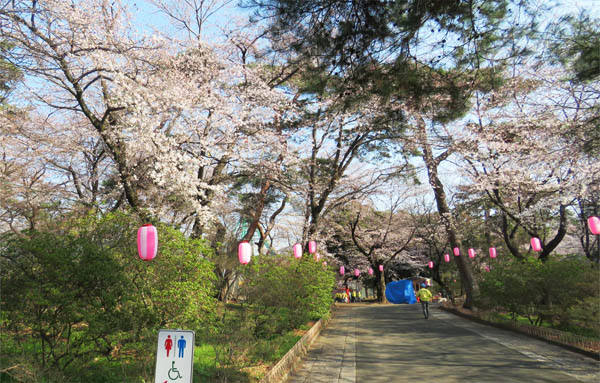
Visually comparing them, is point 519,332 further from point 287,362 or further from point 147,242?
point 147,242

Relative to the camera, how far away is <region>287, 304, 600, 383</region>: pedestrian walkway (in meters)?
6.00

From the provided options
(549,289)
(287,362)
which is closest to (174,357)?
(287,362)

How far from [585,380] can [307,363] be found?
479 centimetres

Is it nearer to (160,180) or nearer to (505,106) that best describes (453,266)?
(505,106)

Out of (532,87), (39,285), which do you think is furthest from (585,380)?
(532,87)

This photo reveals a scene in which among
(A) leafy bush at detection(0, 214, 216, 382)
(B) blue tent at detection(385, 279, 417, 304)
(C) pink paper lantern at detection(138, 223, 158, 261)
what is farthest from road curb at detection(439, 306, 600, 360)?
(B) blue tent at detection(385, 279, 417, 304)

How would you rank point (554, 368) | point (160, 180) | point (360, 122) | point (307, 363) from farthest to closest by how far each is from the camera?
point (360, 122) < point (160, 180) < point (307, 363) < point (554, 368)

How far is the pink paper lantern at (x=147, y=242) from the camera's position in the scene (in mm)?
5660

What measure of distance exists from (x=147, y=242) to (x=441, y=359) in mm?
6162

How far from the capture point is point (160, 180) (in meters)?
8.95

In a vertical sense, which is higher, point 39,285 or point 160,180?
point 160,180

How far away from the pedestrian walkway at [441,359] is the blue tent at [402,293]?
1712 cm

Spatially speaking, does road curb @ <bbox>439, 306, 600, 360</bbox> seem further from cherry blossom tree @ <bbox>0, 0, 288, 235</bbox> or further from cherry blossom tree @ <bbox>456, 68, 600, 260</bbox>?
cherry blossom tree @ <bbox>0, 0, 288, 235</bbox>

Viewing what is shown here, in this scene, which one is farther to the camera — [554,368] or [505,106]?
[505,106]
